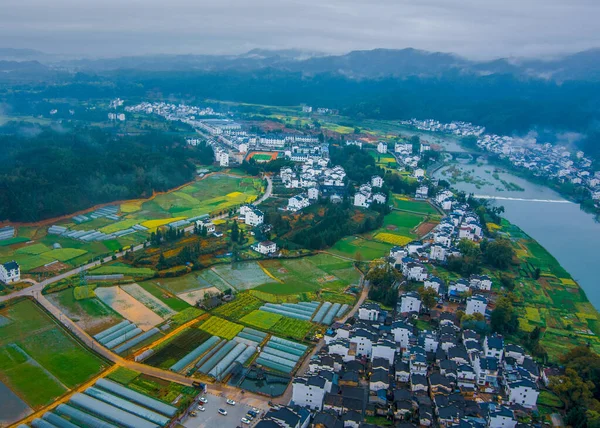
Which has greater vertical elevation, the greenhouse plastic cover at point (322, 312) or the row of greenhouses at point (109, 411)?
the greenhouse plastic cover at point (322, 312)

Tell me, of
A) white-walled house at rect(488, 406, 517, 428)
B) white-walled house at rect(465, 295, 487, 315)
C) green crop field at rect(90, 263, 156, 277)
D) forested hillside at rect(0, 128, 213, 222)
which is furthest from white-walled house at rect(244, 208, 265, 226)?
white-walled house at rect(488, 406, 517, 428)

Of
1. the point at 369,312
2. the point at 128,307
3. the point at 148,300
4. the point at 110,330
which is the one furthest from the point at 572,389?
the point at 128,307

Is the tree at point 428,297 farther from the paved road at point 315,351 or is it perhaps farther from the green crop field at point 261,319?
the green crop field at point 261,319

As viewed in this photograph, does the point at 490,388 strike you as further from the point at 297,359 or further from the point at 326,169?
the point at 326,169

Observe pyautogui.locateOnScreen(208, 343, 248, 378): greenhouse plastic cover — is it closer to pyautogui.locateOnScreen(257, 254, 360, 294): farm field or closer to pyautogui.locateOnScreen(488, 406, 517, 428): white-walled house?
pyautogui.locateOnScreen(257, 254, 360, 294): farm field

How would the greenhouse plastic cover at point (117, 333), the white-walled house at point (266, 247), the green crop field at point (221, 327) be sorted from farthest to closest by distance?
the white-walled house at point (266, 247) → the green crop field at point (221, 327) → the greenhouse plastic cover at point (117, 333)

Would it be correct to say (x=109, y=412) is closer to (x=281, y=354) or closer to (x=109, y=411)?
(x=109, y=411)

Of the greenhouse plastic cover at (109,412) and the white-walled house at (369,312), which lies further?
the white-walled house at (369,312)

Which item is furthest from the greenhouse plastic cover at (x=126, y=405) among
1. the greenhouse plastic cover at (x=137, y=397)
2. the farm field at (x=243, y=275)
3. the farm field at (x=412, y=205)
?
the farm field at (x=412, y=205)
